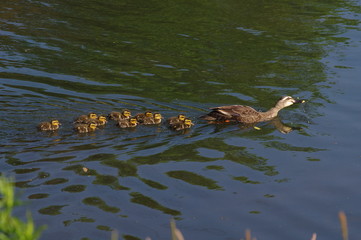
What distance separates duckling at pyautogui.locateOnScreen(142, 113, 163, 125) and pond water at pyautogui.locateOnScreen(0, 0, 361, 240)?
10 centimetres

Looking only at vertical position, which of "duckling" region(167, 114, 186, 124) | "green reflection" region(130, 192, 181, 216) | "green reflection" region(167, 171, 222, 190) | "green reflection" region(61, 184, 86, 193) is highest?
"duckling" region(167, 114, 186, 124)

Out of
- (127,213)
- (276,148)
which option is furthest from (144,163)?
(276,148)

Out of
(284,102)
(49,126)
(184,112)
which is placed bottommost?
(184,112)

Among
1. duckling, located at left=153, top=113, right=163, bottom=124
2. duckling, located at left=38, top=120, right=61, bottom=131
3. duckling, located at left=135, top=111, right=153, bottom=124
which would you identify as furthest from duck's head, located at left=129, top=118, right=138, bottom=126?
duckling, located at left=38, top=120, right=61, bottom=131

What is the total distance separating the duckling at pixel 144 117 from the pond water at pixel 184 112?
0.61ft

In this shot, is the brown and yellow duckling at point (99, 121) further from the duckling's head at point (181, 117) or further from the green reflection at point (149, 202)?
the green reflection at point (149, 202)

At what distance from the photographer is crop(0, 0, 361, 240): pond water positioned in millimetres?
6227

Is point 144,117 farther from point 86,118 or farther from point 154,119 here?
point 86,118

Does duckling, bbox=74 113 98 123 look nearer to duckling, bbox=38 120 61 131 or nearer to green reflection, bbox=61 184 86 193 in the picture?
duckling, bbox=38 120 61 131

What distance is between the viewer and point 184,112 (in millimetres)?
9227

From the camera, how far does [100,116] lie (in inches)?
335

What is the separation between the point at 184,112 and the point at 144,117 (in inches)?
34.6

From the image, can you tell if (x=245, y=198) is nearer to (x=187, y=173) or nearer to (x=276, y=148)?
(x=187, y=173)

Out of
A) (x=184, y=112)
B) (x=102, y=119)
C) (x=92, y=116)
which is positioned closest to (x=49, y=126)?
(x=92, y=116)
